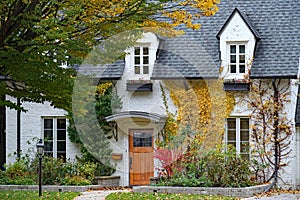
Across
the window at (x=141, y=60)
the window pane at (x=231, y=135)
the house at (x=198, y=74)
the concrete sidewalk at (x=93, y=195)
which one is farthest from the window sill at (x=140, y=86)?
the concrete sidewalk at (x=93, y=195)

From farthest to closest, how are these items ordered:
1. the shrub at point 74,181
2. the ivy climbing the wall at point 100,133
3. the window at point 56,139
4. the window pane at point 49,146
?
the window pane at point 49,146, the window at point 56,139, the ivy climbing the wall at point 100,133, the shrub at point 74,181

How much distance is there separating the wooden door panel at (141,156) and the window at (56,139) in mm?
2670

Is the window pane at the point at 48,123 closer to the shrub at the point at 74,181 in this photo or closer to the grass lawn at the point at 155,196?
the shrub at the point at 74,181

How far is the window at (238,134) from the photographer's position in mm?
23688

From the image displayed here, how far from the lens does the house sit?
23.3 m

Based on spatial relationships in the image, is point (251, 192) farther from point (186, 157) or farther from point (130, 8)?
point (130, 8)

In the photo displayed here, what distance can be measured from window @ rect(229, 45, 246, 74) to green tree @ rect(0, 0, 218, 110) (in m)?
9.13

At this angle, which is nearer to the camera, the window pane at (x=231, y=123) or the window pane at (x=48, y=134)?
the window pane at (x=231, y=123)

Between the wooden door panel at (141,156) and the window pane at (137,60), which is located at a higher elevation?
the window pane at (137,60)

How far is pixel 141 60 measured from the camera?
955 inches

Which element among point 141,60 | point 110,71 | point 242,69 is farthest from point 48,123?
point 242,69

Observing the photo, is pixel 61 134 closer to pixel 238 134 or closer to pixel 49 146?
pixel 49 146

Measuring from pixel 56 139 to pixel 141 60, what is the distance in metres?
4.49

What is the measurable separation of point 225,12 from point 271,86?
143 inches
